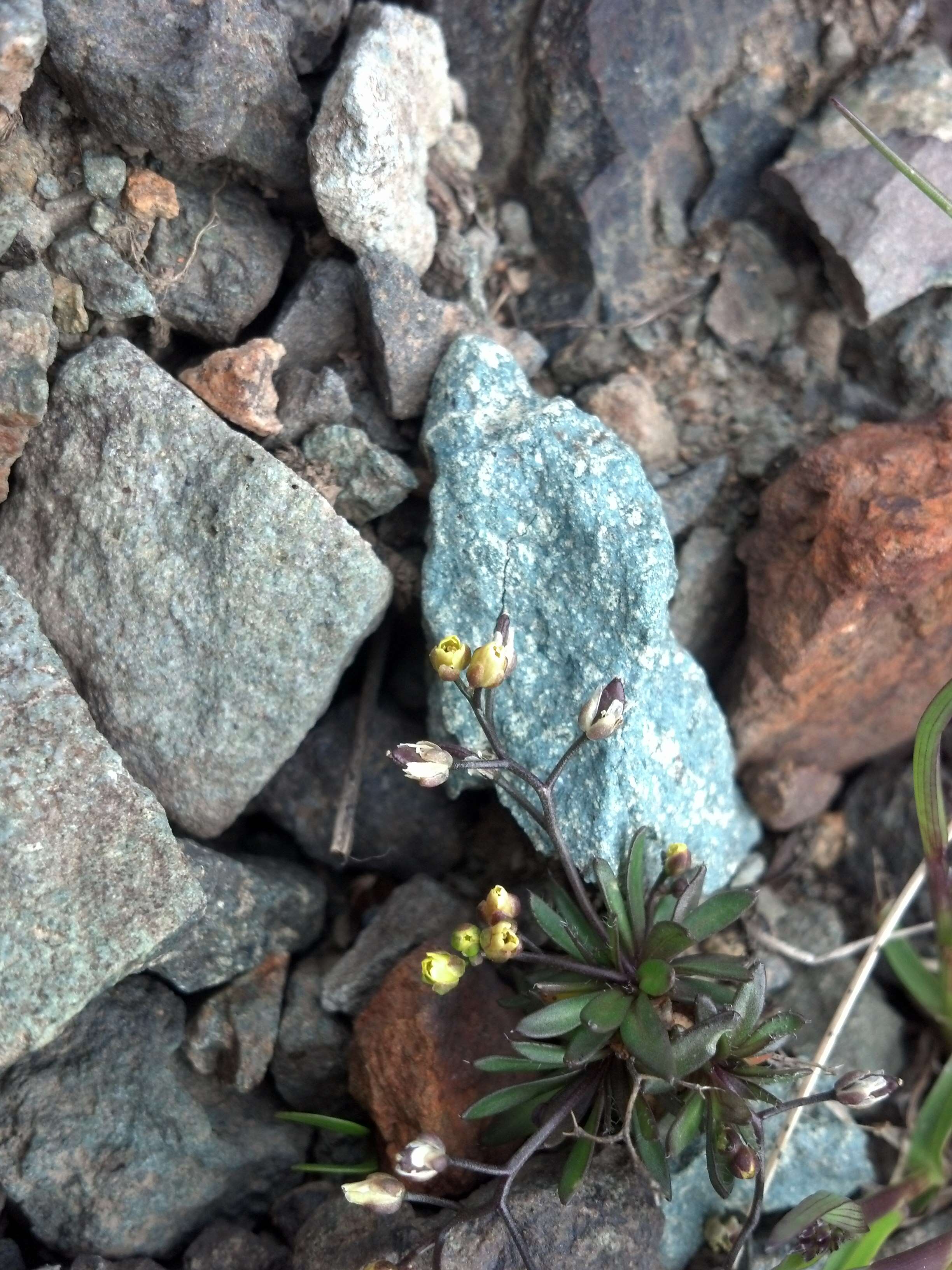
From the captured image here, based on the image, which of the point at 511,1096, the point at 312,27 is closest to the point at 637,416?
the point at 312,27

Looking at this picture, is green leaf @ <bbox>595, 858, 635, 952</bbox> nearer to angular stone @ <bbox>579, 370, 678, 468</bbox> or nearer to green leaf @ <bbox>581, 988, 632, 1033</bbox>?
green leaf @ <bbox>581, 988, 632, 1033</bbox>

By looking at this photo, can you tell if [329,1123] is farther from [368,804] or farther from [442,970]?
[368,804]

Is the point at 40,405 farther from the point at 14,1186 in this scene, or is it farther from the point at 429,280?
the point at 14,1186

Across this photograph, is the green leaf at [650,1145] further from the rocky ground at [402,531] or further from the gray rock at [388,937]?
the gray rock at [388,937]

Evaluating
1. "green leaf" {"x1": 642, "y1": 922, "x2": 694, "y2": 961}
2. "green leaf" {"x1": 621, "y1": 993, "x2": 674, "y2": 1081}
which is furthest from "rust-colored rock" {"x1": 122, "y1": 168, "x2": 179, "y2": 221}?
"green leaf" {"x1": 621, "y1": 993, "x2": 674, "y2": 1081}

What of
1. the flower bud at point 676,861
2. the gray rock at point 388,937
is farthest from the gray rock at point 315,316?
the flower bud at point 676,861
